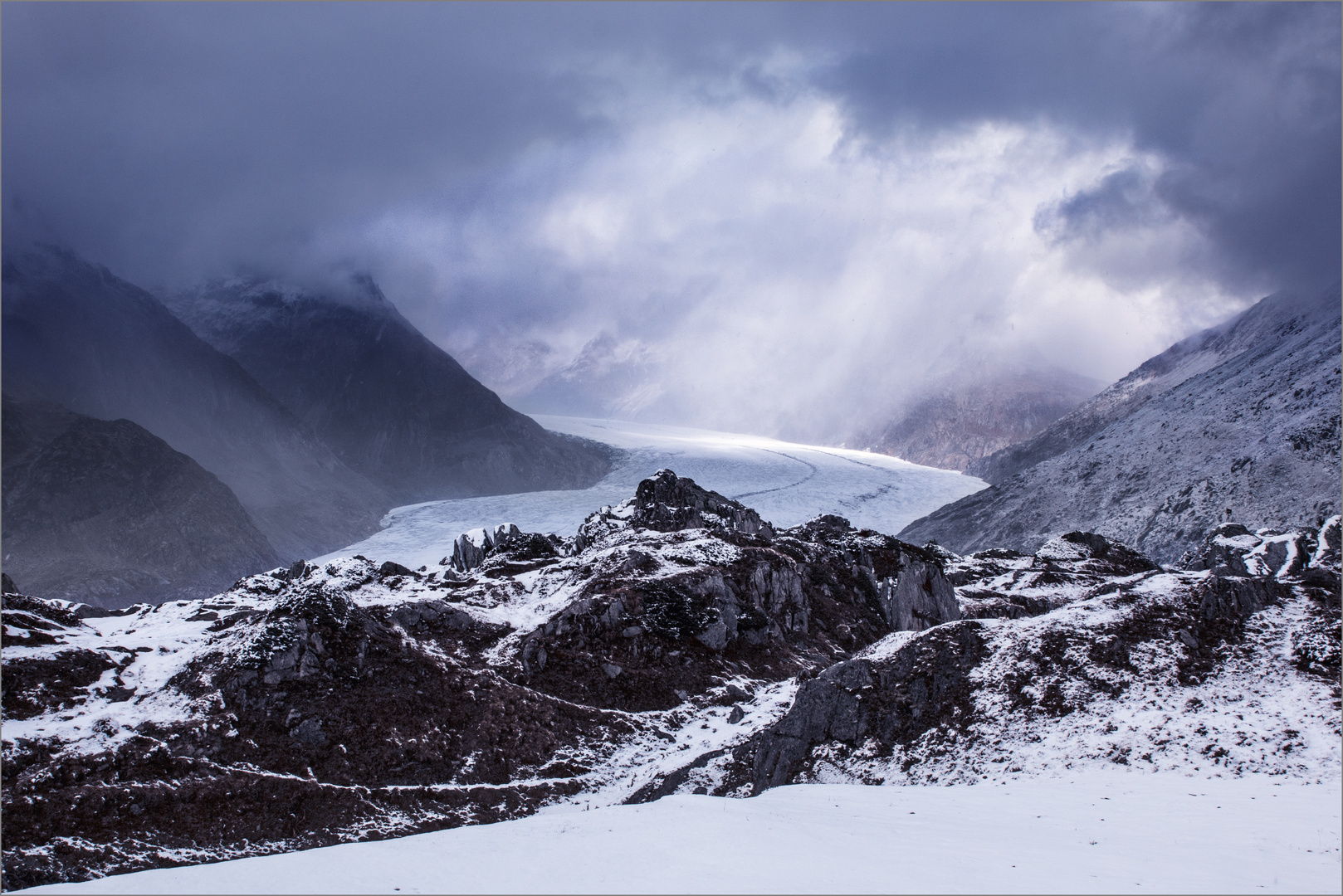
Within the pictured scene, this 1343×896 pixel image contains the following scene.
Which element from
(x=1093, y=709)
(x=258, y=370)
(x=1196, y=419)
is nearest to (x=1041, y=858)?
(x=1093, y=709)

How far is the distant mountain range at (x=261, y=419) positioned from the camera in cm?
11600

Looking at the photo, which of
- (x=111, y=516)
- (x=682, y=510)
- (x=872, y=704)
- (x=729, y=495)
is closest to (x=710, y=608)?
(x=872, y=704)

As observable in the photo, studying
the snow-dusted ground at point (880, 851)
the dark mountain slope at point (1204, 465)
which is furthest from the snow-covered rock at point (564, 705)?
the dark mountain slope at point (1204, 465)

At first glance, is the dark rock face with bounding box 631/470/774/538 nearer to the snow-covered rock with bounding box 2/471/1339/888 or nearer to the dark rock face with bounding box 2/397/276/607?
the snow-covered rock with bounding box 2/471/1339/888

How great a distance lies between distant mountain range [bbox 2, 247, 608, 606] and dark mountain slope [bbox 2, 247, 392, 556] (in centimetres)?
27

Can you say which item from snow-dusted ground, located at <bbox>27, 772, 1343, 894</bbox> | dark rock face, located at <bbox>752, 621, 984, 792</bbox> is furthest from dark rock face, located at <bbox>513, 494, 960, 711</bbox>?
snow-dusted ground, located at <bbox>27, 772, 1343, 894</bbox>

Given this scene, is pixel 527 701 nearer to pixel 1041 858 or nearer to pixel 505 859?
pixel 505 859

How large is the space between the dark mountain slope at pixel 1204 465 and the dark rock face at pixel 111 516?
10049 cm

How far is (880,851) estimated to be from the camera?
15672 mm

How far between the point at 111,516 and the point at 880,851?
353ft

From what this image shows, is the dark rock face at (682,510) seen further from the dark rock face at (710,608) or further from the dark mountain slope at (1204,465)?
the dark mountain slope at (1204,465)

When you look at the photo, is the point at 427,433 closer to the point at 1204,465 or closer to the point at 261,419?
the point at 261,419

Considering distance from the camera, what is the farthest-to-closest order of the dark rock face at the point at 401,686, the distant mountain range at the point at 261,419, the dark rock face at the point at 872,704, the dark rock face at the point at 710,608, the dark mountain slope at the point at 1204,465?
the distant mountain range at the point at 261,419
the dark mountain slope at the point at 1204,465
the dark rock face at the point at 710,608
the dark rock face at the point at 872,704
the dark rock face at the point at 401,686

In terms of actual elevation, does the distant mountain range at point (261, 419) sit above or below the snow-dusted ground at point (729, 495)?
above
